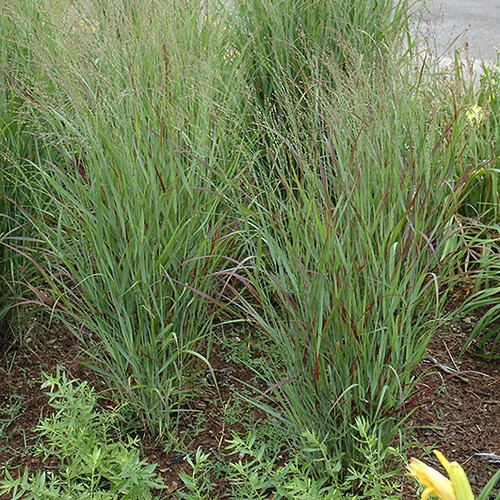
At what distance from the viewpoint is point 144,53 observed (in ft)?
9.29

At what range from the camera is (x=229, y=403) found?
2.69m

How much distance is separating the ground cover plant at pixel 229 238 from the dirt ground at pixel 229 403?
9cm

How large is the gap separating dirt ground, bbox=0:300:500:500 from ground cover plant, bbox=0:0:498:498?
0.09 metres

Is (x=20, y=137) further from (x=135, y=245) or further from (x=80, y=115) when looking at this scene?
(x=135, y=245)

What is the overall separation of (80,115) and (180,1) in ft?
2.65

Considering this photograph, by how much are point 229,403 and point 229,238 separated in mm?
572

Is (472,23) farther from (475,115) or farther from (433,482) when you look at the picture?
(433,482)

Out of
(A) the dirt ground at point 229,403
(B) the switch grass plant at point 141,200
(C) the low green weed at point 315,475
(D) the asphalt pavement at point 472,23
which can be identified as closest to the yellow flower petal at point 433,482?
(C) the low green weed at point 315,475

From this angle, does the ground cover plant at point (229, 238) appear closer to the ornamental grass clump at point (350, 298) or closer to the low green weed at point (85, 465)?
the ornamental grass clump at point (350, 298)

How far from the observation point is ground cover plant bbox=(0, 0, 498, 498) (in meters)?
2.18

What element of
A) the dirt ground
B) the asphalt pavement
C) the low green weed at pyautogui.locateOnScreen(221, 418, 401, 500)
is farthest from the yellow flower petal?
the asphalt pavement

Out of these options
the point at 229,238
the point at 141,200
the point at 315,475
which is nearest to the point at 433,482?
the point at 315,475

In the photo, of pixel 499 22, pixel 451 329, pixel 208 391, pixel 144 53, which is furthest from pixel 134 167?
pixel 499 22

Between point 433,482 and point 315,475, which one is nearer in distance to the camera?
point 433,482
